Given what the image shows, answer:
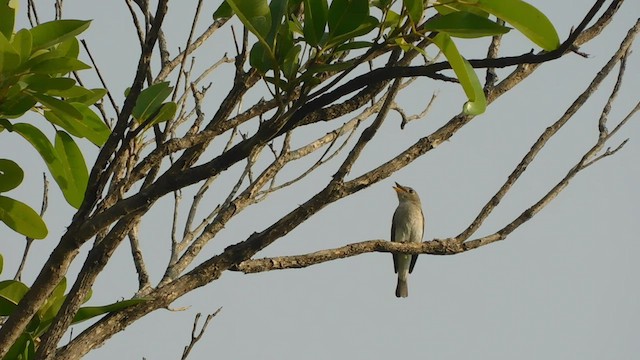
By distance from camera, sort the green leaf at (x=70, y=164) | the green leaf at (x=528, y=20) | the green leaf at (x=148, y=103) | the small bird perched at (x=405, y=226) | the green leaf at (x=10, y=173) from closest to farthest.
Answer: the green leaf at (x=528, y=20), the green leaf at (x=148, y=103), the green leaf at (x=10, y=173), the green leaf at (x=70, y=164), the small bird perched at (x=405, y=226)

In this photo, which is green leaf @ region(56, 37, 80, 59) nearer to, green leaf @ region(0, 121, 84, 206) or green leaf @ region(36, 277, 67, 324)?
green leaf @ region(0, 121, 84, 206)

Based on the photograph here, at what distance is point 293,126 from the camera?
68.1 inches

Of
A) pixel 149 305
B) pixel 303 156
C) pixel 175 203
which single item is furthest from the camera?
pixel 175 203

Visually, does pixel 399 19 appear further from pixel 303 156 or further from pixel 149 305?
pixel 303 156

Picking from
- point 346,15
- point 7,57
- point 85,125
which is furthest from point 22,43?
point 346,15

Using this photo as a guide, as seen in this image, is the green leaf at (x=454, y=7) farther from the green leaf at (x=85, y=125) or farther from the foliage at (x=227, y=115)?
the green leaf at (x=85, y=125)

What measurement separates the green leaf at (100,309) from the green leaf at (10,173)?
0.34 m

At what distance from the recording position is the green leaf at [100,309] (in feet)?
6.41

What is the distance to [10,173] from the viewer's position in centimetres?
203

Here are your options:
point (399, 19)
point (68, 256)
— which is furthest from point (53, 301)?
point (399, 19)

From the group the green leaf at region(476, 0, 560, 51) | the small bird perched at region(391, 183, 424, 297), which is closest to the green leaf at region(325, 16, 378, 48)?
the green leaf at region(476, 0, 560, 51)

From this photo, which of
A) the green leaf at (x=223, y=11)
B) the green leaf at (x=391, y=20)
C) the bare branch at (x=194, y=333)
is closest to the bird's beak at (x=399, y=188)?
the bare branch at (x=194, y=333)

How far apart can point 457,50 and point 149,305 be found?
945 mm

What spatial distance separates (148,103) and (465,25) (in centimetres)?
72
